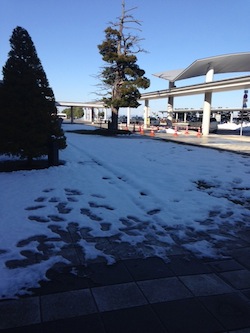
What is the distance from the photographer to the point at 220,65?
32.1 metres

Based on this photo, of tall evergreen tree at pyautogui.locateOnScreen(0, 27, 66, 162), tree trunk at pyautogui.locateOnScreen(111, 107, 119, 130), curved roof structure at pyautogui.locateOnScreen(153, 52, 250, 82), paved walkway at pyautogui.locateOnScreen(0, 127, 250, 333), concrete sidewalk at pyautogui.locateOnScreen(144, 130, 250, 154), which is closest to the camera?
paved walkway at pyautogui.locateOnScreen(0, 127, 250, 333)

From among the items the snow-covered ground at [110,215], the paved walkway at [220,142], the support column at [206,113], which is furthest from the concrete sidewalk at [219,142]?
the snow-covered ground at [110,215]

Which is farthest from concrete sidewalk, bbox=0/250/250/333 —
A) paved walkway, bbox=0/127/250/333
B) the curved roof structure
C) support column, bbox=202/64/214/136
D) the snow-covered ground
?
the curved roof structure

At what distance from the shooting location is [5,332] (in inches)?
88.6

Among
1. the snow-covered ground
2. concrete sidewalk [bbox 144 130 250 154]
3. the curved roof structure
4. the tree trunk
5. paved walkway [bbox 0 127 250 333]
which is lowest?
paved walkway [bbox 0 127 250 333]

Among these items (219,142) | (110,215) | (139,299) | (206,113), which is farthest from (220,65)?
(139,299)

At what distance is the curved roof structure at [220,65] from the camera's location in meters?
30.0

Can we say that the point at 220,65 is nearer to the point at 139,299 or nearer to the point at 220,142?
the point at 220,142

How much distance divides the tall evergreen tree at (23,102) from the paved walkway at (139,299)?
549 centimetres

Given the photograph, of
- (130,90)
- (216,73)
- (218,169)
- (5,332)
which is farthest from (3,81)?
(216,73)

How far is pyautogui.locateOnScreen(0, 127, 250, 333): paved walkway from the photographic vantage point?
2.37m

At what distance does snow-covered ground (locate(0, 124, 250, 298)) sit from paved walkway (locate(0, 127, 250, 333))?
235 mm

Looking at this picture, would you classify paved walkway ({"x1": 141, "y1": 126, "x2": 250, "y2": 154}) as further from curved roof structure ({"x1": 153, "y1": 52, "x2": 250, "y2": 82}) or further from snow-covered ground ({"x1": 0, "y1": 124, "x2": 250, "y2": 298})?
curved roof structure ({"x1": 153, "y1": 52, "x2": 250, "y2": 82})

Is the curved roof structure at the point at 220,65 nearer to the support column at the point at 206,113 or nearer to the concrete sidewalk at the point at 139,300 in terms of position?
the support column at the point at 206,113
